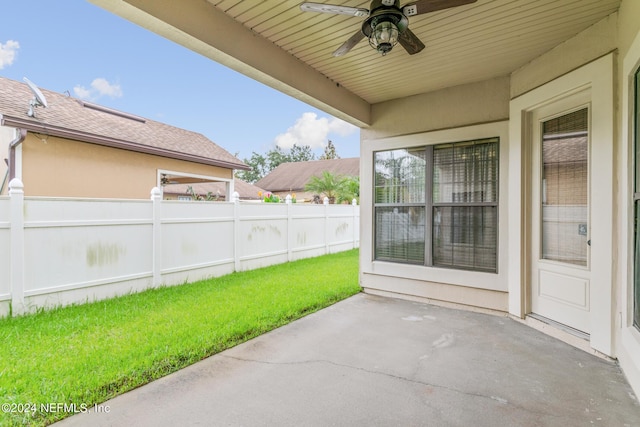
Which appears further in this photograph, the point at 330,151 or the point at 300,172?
the point at 330,151

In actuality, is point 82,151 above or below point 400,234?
above

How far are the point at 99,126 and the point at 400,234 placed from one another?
7427mm

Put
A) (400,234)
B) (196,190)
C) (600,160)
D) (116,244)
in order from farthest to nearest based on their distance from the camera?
(196,190), (400,234), (116,244), (600,160)

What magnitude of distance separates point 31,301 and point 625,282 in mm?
6009

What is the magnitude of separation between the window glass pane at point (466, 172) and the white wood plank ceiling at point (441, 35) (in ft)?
2.90

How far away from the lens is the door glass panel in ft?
10.3

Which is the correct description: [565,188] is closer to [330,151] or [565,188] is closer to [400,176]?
[400,176]

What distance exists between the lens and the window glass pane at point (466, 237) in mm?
4090

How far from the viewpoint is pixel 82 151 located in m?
6.90

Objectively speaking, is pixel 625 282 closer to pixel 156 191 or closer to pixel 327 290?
pixel 327 290

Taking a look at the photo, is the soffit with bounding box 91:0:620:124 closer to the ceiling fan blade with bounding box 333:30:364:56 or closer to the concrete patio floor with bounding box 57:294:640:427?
the ceiling fan blade with bounding box 333:30:364:56

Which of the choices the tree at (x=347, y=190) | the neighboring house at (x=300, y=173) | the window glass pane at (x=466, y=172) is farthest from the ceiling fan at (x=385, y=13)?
the neighboring house at (x=300, y=173)

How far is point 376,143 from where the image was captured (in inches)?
201

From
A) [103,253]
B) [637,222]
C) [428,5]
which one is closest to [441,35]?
[428,5]
